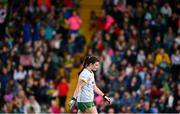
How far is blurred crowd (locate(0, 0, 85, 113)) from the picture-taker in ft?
77.9

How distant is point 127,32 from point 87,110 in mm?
11812

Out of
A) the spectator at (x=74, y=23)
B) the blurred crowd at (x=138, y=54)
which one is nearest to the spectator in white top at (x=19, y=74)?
the blurred crowd at (x=138, y=54)

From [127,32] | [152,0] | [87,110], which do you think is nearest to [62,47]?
[127,32]

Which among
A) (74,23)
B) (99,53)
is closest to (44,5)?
(74,23)

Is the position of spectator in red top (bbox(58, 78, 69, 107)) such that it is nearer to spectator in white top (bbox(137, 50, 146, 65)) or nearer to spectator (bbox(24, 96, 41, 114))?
spectator (bbox(24, 96, 41, 114))

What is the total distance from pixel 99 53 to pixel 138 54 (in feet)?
4.71

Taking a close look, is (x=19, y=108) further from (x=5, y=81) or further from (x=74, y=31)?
(x=74, y=31)

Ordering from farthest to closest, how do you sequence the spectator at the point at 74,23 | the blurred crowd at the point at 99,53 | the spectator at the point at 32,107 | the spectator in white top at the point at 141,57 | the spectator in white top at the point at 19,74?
the spectator at the point at 74,23, the spectator in white top at the point at 141,57, the spectator in white top at the point at 19,74, the blurred crowd at the point at 99,53, the spectator at the point at 32,107

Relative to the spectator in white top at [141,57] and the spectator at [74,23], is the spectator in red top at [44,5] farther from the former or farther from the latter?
the spectator in white top at [141,57]

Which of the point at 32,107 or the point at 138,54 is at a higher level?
the point at 138,54

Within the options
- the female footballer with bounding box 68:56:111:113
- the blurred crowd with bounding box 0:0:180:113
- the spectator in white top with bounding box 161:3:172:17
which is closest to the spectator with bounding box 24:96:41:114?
the blurred crowd with bounding box 0:0:180:113

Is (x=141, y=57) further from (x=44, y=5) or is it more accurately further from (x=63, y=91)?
(x=44, y=5)

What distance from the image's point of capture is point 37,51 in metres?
25.3

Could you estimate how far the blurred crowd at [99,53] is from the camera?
23922mm
